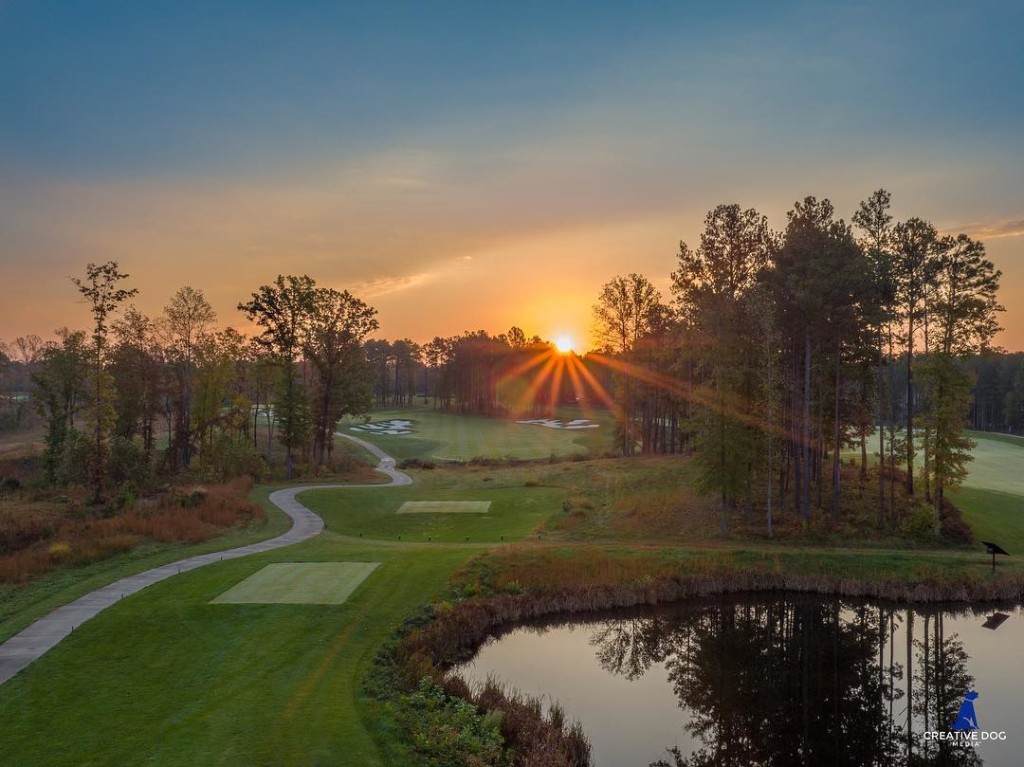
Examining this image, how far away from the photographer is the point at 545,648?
910 inches

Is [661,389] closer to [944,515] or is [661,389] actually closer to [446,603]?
[944,515]

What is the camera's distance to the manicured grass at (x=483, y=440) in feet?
245

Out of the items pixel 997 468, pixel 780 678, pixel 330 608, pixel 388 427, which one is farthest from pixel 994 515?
pixel 388 427

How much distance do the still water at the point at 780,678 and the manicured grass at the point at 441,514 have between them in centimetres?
1276

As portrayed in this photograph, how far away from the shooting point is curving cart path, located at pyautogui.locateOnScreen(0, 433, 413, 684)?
17.2 meters

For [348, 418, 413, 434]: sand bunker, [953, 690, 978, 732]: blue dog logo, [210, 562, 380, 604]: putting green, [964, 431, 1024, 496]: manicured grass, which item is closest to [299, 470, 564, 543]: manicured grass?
[210, 562, 380, 604]: putting green

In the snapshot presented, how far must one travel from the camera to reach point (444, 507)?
142 ft

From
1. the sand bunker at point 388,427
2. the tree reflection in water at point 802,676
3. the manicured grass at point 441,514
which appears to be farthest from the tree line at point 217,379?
the tree reflection in water at point 802,676

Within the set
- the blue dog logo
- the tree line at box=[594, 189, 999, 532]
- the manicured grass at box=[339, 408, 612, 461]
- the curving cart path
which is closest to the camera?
the curving cart path

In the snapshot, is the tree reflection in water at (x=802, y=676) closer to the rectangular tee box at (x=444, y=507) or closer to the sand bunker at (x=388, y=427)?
the rectangular tee box at (x=444, y=507)

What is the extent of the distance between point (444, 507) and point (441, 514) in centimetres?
160

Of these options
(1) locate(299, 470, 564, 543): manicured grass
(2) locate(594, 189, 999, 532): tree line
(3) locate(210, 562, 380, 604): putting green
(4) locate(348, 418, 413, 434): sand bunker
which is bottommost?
(1) locate(299, 470, 564, 543): manicured grass

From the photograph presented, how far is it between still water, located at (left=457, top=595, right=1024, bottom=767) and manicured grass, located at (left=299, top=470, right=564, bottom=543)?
41.9 ft

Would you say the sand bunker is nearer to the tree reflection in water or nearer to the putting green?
the putting green
